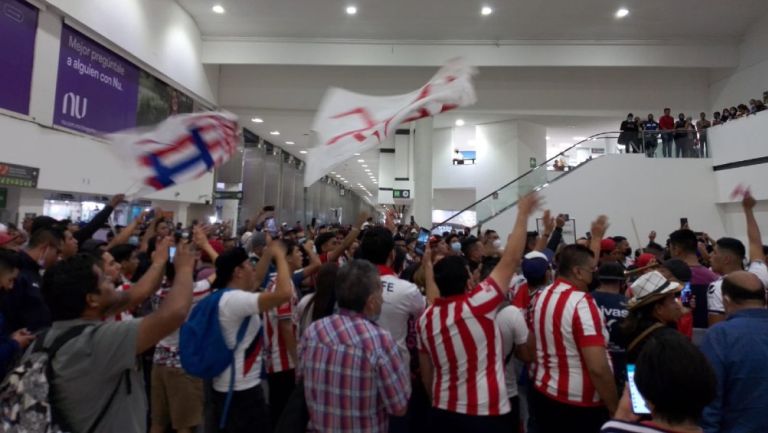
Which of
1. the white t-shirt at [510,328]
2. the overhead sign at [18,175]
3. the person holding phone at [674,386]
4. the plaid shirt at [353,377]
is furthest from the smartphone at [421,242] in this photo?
the overhead sign at [18,175]

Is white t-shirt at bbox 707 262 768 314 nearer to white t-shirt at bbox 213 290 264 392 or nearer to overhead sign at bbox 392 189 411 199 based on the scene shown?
white t-shirt at bbox 213 290 264 392

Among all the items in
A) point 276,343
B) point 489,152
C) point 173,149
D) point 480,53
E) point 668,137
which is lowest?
point 276,343

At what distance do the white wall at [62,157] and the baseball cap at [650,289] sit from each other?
8288mm

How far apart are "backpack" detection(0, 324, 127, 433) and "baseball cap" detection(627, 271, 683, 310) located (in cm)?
252

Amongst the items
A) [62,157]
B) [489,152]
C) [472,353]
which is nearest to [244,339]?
[472,353]

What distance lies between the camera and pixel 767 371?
1.93 metres

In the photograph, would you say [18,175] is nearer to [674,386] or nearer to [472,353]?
[472,353]

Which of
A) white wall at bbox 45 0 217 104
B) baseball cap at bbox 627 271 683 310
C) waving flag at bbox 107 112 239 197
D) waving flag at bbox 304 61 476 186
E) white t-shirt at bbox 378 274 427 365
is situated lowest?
white t-shirt at bbox 378 274 427 365

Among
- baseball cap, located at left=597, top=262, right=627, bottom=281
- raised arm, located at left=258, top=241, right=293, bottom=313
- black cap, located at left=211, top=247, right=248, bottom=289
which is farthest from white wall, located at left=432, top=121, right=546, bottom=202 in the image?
raised arm, located at left=258, top=241, right=293, bottom=313

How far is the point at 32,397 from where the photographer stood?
A: 1495 mm

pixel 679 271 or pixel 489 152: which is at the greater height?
pixel 489 152

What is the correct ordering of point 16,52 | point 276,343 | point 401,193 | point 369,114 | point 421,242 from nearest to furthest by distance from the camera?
point 276,343 < point 369,114 < point 16,52 < point 421,242 < point 401,193

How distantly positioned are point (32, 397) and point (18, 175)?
8.30 m

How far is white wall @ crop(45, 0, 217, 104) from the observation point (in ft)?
30.8
